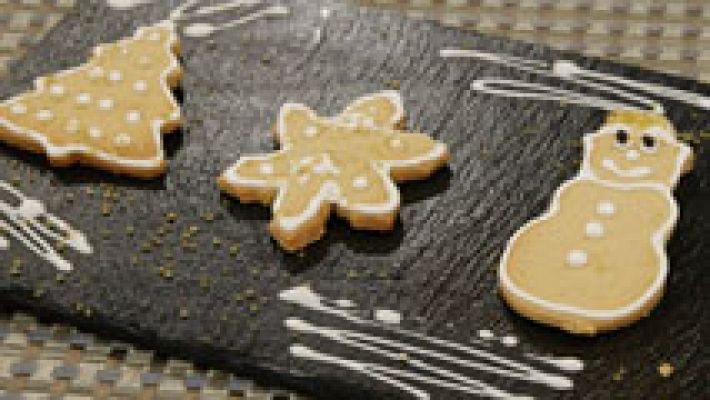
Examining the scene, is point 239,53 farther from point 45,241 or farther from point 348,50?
point 45,241

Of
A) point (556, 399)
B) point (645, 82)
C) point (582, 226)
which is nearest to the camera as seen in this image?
point (556, 399)

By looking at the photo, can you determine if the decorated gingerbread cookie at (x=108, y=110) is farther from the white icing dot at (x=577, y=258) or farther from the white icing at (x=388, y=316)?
the white icing dot at (x=577, y=258)

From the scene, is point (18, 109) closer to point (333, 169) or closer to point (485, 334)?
point (333, 169)

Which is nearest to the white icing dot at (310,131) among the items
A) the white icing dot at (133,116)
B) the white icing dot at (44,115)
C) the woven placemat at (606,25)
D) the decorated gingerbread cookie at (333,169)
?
the decorated gingerbread cookie at (333,169)

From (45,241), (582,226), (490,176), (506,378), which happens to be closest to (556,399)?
(506,378)

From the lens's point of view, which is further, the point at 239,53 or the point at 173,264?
the point at 239,53

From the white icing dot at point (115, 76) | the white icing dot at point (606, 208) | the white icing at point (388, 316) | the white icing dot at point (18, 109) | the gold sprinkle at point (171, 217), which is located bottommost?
the white icing at point (388, 316)

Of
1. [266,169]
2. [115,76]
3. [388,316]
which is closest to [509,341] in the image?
[388,316]

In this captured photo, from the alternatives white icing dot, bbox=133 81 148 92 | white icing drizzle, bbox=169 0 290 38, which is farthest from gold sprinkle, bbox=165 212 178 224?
white icing drizzle, bbox=169 0 290 38
